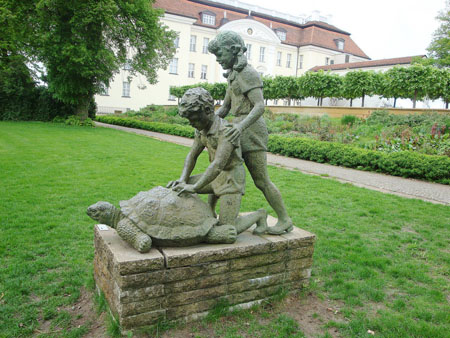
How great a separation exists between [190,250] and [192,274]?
7.7 inches

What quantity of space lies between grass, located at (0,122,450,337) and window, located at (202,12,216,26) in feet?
121

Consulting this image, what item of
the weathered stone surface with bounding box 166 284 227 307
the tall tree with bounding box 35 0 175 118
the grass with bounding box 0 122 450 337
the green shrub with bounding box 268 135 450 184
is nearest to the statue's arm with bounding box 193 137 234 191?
the weathered stone surface with bounding box 166 284 227 307

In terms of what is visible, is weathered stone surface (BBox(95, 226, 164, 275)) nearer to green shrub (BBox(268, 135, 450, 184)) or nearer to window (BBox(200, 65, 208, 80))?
green shrub (BBox(268, 135, 450, 184))

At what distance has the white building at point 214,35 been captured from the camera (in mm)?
37750

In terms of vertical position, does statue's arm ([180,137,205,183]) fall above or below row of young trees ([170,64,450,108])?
below

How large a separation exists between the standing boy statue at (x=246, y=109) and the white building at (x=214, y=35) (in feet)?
109

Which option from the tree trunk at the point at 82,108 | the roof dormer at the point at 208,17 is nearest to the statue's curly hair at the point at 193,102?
the tree trunk at the point at 82,108

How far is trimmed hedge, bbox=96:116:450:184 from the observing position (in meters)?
9.87

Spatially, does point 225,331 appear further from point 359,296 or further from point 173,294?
point 359,296

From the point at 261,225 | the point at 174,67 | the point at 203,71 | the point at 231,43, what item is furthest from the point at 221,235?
the point at 203,71

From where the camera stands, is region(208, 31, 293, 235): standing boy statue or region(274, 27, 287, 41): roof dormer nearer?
region(208, 31, 293, 235): standing boy statue

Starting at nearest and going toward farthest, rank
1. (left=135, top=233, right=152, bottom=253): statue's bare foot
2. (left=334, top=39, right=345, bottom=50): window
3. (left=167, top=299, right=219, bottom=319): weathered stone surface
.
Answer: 1. (left=135, top=233, right=152, bottom=253): statue's bare foot
2. (left=167, top=299, right=219, bottom=319): weathered stone surface
3. (left=334, top=39, right=345, bottom=50): window

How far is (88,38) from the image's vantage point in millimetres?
18266

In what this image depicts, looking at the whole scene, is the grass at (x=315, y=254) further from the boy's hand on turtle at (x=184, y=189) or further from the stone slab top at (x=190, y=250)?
the boy's hand on turtle at (x=184, y=189)
